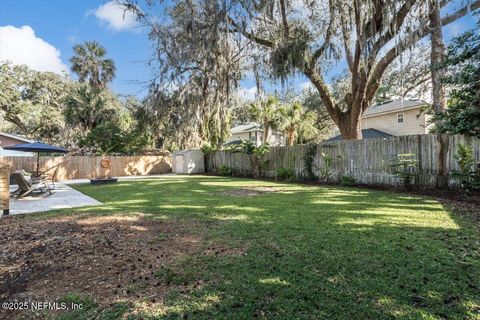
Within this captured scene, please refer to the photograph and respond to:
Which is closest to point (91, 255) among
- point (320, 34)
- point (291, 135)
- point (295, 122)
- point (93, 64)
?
point (320, 34)

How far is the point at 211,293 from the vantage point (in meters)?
2.35

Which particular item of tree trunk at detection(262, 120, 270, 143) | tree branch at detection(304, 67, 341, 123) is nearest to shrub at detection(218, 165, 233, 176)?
tree trunk at detection(262, 120, 270, 143)

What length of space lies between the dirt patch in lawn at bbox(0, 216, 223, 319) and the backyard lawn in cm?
1

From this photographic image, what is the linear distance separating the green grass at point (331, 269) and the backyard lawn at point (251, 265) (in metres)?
0.01

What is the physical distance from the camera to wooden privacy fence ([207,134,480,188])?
25.0 feet

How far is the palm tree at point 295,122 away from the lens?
17234mm

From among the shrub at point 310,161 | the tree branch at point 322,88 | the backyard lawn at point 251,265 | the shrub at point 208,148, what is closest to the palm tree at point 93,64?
the shrub at point 208,148

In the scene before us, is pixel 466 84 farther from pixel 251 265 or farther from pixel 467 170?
pixel 251 265

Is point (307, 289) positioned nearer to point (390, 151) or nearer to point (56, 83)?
point (390, 151)

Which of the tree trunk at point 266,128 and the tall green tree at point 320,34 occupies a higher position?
the tall green tree at point 320,34

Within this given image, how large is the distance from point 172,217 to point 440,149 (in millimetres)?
7042

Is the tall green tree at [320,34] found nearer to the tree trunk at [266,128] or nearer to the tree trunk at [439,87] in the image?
the tree trunk at [439,87]

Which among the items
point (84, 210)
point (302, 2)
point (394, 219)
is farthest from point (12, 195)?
point (302, 2)

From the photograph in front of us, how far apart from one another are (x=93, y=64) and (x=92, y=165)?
8.32 meters
